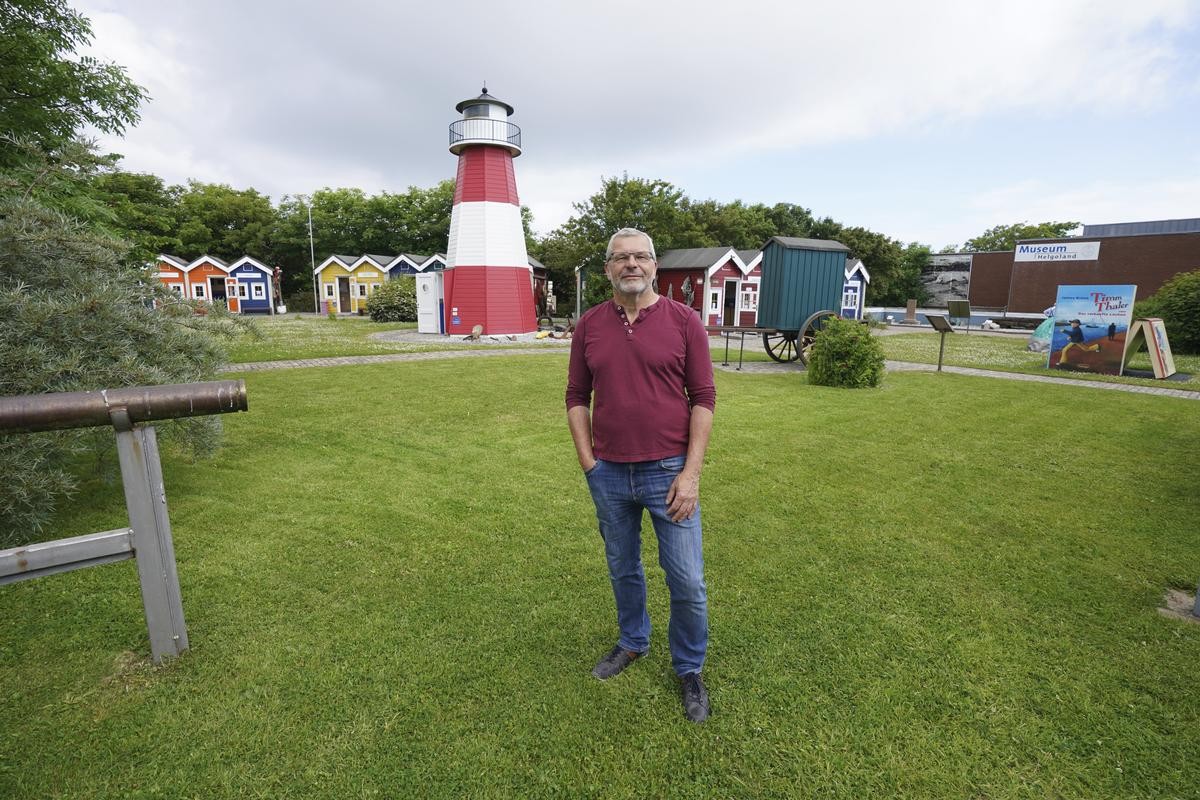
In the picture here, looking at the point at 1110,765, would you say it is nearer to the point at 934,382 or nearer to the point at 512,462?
the point at 512,462

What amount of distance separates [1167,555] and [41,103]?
13.4 metres

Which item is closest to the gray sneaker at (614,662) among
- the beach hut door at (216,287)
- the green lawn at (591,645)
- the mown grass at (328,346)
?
the green lawn at (591,645)

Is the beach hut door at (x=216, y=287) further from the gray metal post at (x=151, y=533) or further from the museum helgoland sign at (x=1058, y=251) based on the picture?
the museum helgoland sign at (x=1058, y=251)

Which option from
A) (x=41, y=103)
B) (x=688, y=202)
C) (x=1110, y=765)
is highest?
(x=688, y=202)

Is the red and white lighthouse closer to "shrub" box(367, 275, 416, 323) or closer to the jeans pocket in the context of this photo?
"shrub" box(367, 275, 416, 323)

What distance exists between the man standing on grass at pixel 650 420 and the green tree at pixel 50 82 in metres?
9.00

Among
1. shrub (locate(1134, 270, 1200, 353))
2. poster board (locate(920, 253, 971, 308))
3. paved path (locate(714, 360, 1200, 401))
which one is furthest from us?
poster board (locate(920, 253, 971, 308))

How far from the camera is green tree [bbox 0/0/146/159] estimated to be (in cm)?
780

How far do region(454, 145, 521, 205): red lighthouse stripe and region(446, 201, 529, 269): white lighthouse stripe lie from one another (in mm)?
301

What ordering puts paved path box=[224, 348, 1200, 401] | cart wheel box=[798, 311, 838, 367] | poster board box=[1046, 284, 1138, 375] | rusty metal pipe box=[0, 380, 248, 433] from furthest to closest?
cart wheel box=[798, 311, 838, 367]
poster board box=[1046, 284, 1138, 375]
paved path box=[224, 348, 1200, 401]
rusty metal pipe box=[0, 380, 248, 433]

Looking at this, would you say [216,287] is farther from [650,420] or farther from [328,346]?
[650,420]

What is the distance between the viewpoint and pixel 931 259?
48.1 m

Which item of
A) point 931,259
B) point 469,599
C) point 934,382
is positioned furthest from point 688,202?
point 469,599

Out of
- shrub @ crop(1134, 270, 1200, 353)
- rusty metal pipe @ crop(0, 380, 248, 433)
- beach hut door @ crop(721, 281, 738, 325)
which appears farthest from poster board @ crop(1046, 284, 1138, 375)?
beach hut door @ crop(721, 281, 738, 325)
